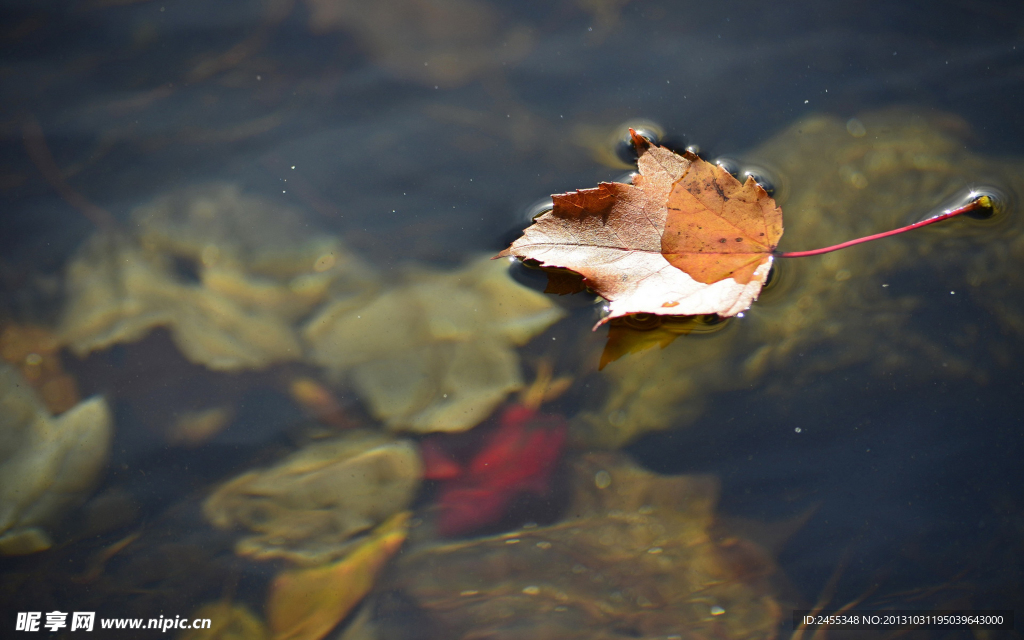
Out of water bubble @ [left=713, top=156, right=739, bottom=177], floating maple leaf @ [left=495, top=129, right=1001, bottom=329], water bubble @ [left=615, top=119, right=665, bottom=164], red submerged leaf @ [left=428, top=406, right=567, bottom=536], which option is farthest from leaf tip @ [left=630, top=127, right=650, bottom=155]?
red submerged leaf @ [left=428, top=406, right=567, bottom=536]

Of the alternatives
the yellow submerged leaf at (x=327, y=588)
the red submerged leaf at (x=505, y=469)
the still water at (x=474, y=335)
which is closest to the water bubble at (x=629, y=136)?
the still water at (x=474, y=335)

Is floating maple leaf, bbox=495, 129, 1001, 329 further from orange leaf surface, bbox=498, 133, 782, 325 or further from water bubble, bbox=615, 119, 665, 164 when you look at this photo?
water bubble, bbox=615, 119, 665, 164

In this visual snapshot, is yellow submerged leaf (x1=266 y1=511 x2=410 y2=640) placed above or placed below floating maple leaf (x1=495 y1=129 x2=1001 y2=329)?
below

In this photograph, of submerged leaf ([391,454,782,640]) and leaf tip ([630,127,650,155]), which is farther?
submerged leaf ([391,454,782,640])

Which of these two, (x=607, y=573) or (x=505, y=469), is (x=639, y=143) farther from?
(x=607, y=573)

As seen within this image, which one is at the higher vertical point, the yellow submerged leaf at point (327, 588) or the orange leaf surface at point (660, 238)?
the orange leaf surface at point (660, 238)

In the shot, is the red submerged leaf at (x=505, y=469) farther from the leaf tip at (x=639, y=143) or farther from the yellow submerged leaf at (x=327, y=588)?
the leaf tip at (x=639, y=143)

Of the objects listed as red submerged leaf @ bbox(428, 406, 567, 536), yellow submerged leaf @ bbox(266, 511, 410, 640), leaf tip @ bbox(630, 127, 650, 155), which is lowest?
Result: yellow submerged leaf @ bbox(266, 511, 410, 640)

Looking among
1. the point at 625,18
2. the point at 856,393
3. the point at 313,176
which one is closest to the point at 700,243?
the point at 856,393
